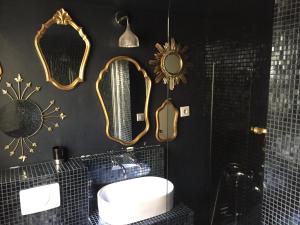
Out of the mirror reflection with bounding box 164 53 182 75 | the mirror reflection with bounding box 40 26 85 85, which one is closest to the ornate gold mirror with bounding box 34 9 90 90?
the mirror reflection with bounding box 40 26 85 85

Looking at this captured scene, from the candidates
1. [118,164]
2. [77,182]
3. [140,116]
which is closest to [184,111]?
[140,116]

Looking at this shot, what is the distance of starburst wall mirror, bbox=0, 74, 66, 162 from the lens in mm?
1646

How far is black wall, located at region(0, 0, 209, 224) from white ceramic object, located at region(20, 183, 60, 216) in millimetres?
247

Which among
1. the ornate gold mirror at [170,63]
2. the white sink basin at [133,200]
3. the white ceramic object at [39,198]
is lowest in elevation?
the white sink basin at [133,200]

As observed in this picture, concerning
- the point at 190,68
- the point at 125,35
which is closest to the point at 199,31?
the point at 190,68

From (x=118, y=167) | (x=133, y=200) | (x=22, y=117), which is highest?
(x=22, y=117)

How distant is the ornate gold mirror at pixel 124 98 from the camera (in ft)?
6.37

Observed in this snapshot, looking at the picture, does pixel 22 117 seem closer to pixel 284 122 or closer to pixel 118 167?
pixel 118 167

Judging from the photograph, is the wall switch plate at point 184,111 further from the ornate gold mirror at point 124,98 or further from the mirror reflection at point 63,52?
the mirror reflection at point 63,52

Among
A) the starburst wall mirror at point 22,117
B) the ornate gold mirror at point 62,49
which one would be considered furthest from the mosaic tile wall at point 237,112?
the starburst wall mirror at point 22,117

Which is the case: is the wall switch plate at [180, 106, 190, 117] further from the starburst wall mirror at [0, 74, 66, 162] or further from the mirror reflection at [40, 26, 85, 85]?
the starburst wall mirror at [0, 74, 66, 162]

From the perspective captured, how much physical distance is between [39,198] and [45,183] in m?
0.10

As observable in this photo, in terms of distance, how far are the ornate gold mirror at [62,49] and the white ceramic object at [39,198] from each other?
0.69 meters

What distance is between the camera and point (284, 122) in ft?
4.00
